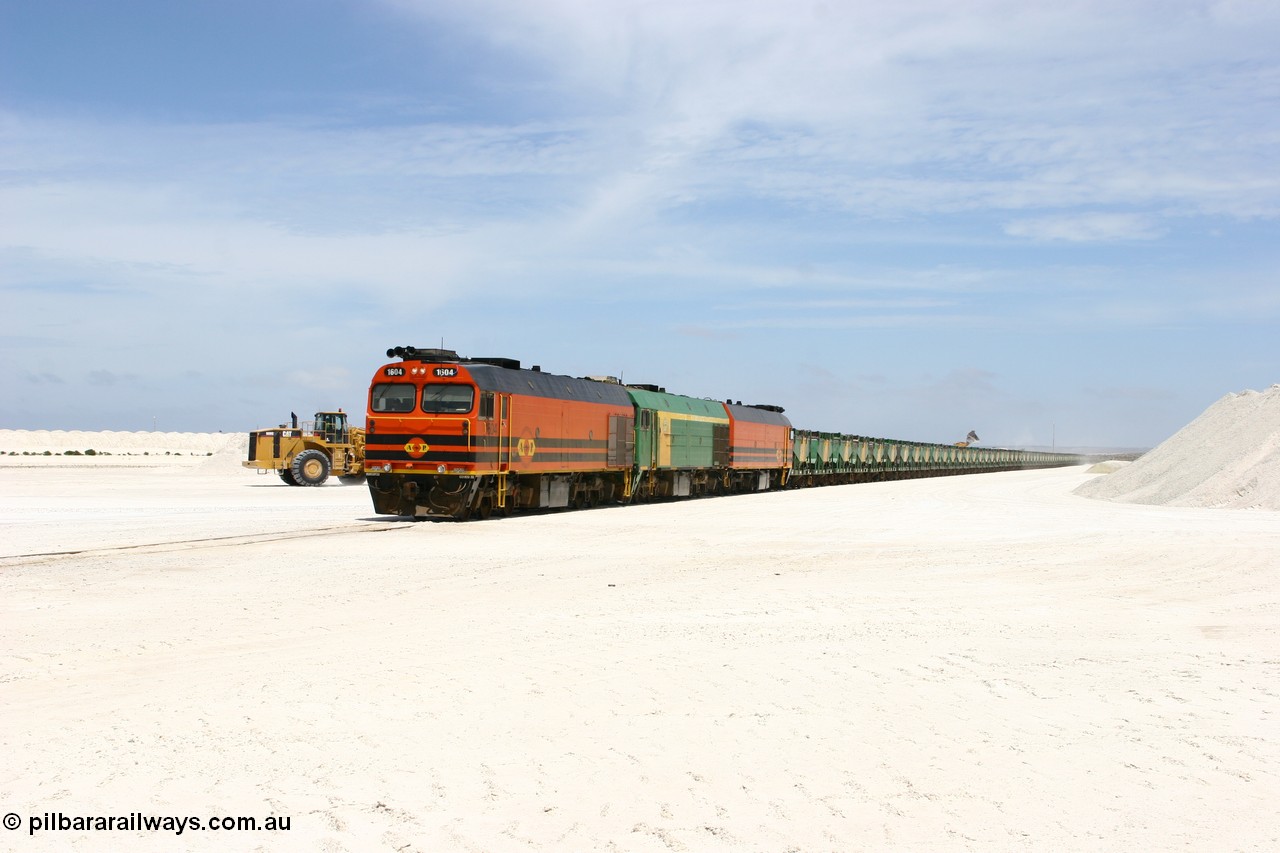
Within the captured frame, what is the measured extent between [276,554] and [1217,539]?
1867cm

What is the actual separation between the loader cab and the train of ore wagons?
1489 centimetres

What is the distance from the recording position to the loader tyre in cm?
4741

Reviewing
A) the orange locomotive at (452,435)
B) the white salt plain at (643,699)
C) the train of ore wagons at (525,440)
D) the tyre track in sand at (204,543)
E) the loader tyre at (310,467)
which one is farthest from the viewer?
the loader tyre at (310,467)

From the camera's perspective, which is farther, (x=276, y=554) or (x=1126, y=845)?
(x=276, y=554)

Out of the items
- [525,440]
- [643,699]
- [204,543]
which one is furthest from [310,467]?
[643,699]

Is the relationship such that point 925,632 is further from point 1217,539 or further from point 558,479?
point 558,479

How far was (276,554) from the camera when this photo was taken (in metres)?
19.4

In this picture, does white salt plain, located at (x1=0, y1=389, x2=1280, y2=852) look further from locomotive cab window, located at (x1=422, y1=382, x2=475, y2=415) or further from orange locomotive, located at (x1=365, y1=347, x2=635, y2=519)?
locomotive cab window, located at (x1=422, y1=382, x2=475, y2=415)

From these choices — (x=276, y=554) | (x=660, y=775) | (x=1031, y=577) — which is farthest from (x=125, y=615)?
(x=1031, y=577)

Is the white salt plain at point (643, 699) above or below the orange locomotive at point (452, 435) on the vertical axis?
below

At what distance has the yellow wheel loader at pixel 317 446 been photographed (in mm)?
48438

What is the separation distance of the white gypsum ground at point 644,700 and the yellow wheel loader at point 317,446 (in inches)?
1146

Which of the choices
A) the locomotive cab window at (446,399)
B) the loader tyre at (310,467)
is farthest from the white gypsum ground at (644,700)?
the loader tyre at (310,467)

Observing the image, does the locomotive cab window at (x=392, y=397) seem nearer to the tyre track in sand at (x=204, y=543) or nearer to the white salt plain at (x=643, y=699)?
the tyre track in sand at (x=204, y=543)
